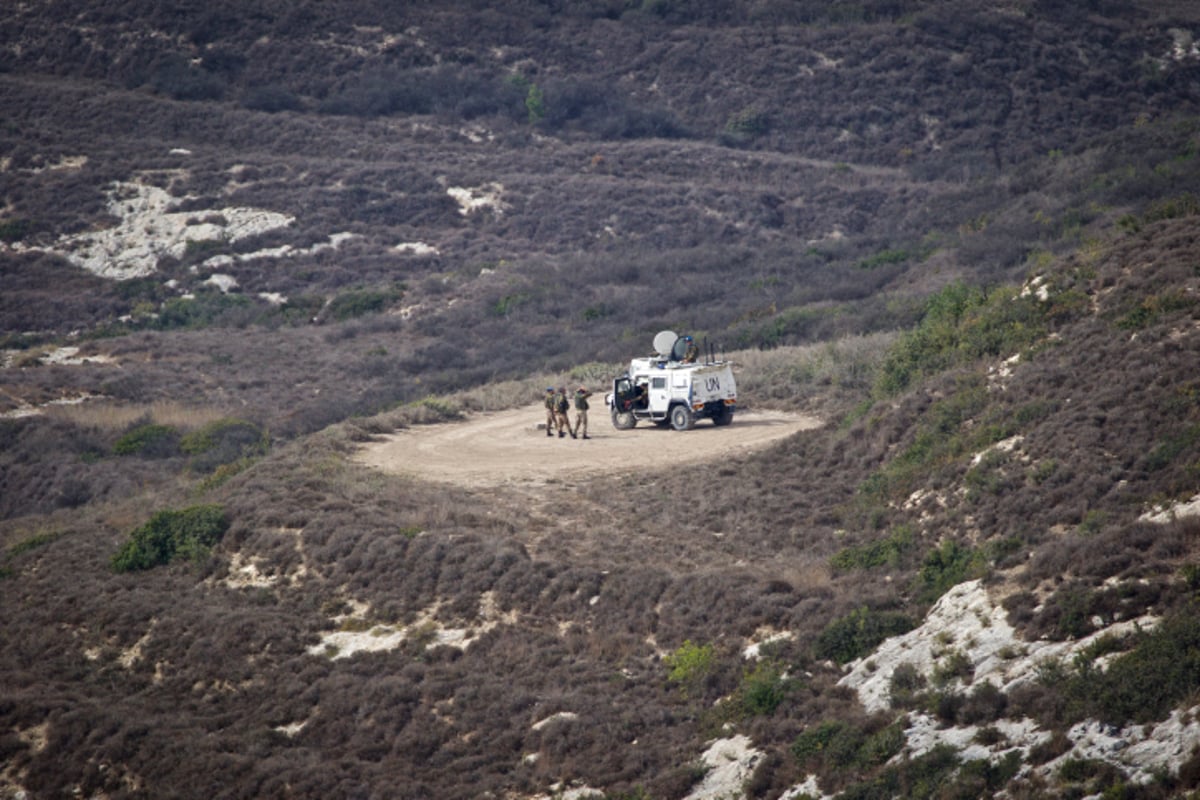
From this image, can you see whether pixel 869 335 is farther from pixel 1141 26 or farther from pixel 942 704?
pixel 1141 26

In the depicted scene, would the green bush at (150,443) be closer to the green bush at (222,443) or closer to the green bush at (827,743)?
the green bush at (222,443)

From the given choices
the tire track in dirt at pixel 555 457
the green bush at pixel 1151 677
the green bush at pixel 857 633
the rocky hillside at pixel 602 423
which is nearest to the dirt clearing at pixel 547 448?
the tire track in dirt at pixel 555 457

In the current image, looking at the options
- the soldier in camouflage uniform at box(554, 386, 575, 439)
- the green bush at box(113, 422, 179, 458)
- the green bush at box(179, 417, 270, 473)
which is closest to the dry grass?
the green bush at box(113, 422, 179, 458)

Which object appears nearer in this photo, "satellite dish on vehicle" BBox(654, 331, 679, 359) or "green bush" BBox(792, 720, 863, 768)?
"green bush" BBox(792, 720, 863, 768)

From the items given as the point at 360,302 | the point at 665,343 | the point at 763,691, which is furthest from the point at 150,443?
the point at 763,691

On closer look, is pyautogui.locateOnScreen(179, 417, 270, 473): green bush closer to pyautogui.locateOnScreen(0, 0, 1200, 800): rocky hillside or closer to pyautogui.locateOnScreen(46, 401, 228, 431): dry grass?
pyautogui.locateOnScreen(0, 0, 1200, 800): rocky hillside

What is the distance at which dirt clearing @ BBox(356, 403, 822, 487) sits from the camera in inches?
1262

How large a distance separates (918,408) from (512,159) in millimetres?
64074

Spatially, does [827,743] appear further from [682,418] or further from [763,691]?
[682,418]

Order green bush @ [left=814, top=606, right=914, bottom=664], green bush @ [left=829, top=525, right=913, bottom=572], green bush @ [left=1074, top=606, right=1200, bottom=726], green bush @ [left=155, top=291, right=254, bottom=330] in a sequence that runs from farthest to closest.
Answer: green bush @ [left=155, top=291, right=254, bottom=330]
green bush @ [left=829, top=525, right=913, bottom=572]
green bush @ [left=814, top=606, right=914, bottom=664]
green bush @ [left=1074, top=606, right=1200, bottom=726]

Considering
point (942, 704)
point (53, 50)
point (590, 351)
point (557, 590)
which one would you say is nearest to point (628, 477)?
point (557, 590)

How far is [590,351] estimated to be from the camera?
172ft

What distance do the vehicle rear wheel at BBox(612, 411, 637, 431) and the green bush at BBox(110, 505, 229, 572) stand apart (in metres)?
12.3

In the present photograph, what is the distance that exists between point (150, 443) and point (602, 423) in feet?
59.2
